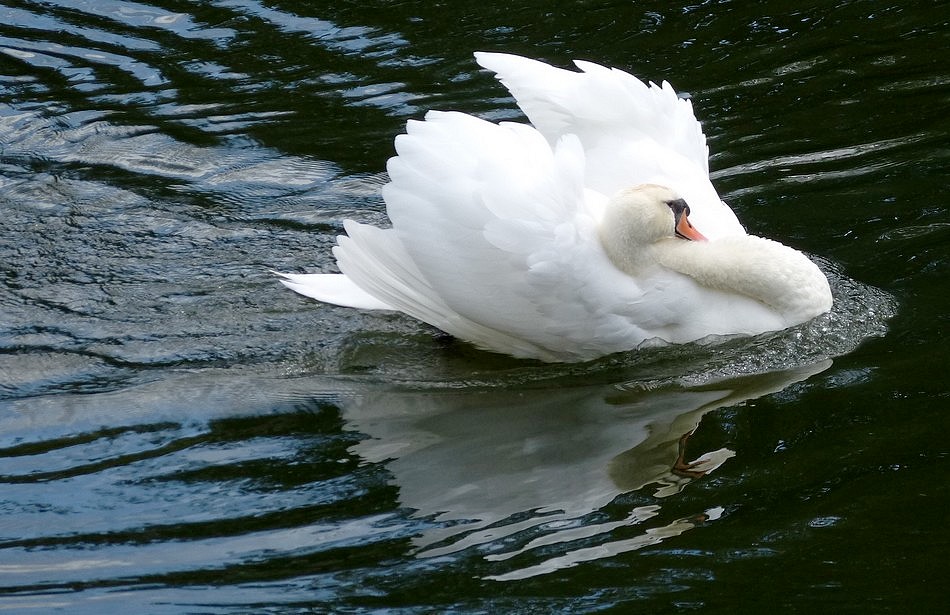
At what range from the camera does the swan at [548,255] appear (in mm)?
5719

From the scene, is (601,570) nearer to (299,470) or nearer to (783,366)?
(299,470)

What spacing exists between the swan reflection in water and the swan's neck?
412mm

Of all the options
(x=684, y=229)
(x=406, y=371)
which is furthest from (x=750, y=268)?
(x=406, y=371)

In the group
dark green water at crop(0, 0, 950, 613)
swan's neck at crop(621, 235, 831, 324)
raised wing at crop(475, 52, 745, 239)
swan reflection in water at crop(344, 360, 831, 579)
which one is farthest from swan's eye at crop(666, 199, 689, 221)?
swan reflection in water at crop(344, 360, 831, 579)

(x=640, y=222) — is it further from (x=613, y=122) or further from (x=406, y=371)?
(x=406, y=371)

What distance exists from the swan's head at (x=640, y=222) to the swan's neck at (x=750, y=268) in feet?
0.11

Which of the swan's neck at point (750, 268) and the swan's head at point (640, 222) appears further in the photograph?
the swan's neck at point (750, 268)

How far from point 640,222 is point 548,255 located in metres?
0.52

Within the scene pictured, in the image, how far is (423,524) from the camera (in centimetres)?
473

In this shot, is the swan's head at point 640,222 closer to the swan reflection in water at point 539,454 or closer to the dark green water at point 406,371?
the dark green water at point 406,371

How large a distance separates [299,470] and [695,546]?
62.2 inches

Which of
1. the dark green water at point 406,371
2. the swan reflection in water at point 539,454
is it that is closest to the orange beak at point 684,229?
the dark green water at point 406,371

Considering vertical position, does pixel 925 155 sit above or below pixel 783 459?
above

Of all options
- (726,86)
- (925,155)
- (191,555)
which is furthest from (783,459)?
(726,86)
